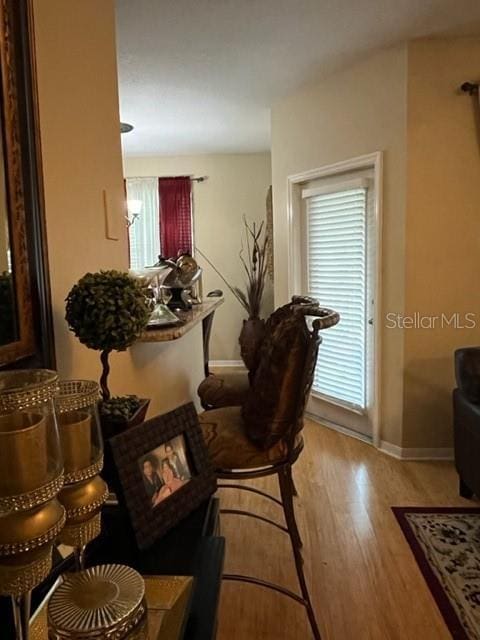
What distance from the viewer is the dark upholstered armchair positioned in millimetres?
2365

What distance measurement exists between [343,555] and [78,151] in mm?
1977

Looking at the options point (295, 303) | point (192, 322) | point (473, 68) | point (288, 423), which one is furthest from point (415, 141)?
point (288, 423)

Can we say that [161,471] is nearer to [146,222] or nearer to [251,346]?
[251,346]

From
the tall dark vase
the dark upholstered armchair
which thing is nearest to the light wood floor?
the dark upholstered armchair

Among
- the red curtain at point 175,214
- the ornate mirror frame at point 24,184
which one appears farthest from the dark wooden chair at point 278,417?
the red curtain at point 175,214

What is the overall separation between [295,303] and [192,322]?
0.45 m

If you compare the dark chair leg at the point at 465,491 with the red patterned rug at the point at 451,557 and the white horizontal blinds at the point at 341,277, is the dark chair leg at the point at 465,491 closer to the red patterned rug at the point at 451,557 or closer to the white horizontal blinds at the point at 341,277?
the red patterned rug at the point at 451,557

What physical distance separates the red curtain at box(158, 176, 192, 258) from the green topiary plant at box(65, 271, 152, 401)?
185 inches

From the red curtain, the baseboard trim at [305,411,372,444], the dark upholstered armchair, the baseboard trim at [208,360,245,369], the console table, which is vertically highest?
the red curtain

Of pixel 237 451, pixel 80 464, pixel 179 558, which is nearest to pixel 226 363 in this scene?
pixel 237 451

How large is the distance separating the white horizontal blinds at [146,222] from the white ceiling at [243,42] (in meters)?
1.53

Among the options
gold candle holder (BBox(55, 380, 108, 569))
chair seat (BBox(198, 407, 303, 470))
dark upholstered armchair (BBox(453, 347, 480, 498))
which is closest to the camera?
gold candle holder (BBox(55, 380, 108, 569))

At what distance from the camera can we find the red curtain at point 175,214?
5625 millimetres

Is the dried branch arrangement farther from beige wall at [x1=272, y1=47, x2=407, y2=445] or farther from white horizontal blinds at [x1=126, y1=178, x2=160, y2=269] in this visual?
beige wall at [x1=272, y1=47, x2=407, y2=445]
